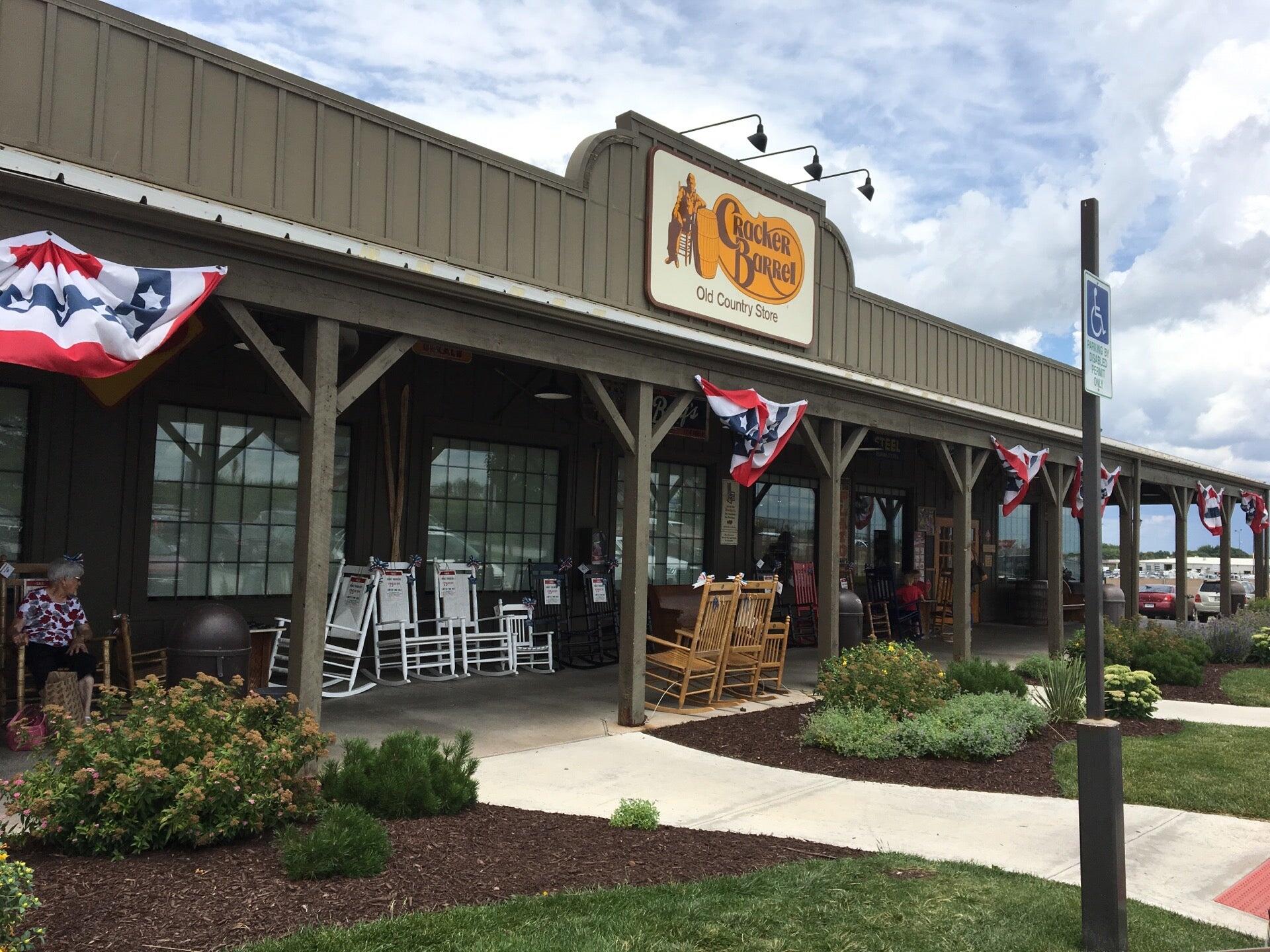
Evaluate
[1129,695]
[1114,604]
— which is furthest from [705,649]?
[1114,604]

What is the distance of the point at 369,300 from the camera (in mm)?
6805

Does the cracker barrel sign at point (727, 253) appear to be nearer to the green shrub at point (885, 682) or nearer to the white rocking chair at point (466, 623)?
the white rocking chair at point (466, 623)

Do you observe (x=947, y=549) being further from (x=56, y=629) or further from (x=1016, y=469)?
(x=56, y=629)

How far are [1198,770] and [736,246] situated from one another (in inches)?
259

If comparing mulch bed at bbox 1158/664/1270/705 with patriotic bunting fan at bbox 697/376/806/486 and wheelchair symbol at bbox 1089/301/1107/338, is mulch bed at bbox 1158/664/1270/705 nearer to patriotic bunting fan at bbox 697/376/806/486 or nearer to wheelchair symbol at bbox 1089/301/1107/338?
patriotic bunting fan at bbox 697/376/806/486

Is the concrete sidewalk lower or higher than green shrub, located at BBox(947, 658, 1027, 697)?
lower

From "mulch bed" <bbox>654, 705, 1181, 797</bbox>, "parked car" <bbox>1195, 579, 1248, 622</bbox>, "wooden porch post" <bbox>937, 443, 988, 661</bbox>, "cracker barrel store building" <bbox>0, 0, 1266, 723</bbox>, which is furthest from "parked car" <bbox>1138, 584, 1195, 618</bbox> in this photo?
"mulch bed" <bbox>654, 705, 1181, 797</bbox>

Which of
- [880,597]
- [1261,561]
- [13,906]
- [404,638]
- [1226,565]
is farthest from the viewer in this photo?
[1261,561]

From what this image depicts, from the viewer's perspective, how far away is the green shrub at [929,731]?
775 cm

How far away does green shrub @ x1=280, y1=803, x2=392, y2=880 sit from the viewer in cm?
423

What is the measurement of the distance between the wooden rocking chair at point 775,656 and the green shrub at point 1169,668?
4541mm

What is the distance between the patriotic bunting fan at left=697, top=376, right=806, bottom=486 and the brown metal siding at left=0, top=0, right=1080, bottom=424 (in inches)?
50.0

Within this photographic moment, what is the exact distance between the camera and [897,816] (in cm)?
618

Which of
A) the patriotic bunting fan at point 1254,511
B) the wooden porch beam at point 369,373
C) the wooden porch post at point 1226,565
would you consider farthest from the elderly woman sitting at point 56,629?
the patriotic bunting fan at point 1254,511
